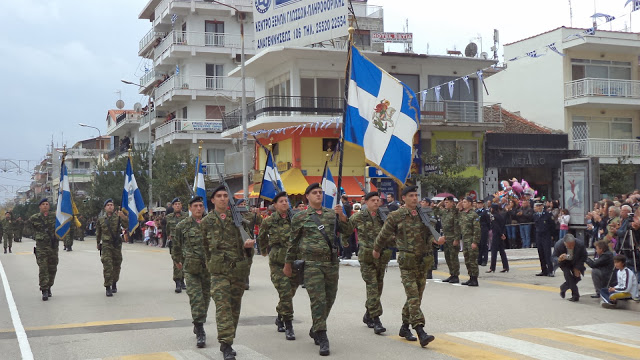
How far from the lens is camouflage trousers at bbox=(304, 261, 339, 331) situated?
8.43 meters

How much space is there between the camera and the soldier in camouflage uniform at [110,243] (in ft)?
49.2

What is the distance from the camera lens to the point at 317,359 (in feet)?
26.5

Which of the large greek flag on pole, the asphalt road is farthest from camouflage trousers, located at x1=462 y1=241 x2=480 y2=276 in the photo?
the large greek flag on pole

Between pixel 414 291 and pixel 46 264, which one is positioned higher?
pixel 414 291

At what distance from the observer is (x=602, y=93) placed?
39.7 m

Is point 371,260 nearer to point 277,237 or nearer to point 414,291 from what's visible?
point 414,291

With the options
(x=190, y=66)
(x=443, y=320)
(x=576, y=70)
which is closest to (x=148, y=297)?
(x=443, y=320)

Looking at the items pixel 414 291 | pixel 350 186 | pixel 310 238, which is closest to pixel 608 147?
pixel 350 186

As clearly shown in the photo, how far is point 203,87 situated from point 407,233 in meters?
46.8

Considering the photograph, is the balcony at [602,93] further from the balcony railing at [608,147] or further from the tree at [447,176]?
the tree at [447,176]

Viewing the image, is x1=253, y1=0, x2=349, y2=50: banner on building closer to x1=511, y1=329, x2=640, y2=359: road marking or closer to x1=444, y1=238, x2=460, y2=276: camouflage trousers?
Answer: x1=444, y1=238, x2=460, y2=276: camouflage trousers

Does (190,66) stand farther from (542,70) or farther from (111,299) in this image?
(111,299)

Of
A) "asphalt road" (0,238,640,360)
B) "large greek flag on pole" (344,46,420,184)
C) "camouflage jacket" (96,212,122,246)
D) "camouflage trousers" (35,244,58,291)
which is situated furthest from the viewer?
"camouflage jacket" (96,212,122,246)

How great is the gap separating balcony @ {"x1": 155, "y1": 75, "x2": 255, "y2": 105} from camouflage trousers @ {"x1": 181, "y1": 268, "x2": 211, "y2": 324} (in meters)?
44.7
